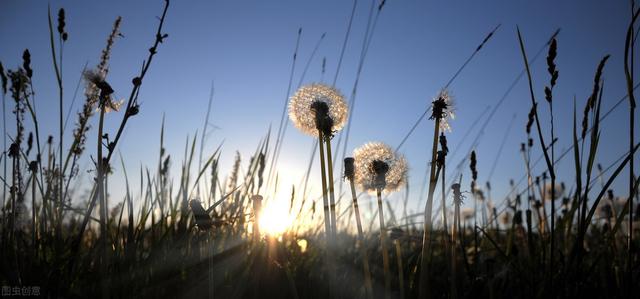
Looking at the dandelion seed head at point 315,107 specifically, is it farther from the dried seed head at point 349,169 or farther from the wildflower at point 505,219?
the wildflower at point 505,219

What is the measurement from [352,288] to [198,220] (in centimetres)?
96

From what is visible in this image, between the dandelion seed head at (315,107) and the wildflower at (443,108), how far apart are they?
1.48ft

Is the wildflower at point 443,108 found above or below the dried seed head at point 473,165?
above

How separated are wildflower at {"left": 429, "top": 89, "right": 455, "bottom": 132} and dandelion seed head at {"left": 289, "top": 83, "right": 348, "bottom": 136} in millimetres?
452

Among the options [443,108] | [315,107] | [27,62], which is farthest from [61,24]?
[443,108]

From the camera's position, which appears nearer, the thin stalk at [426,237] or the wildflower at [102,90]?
the thin stalk at [426,237]

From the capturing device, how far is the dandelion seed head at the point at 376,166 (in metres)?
1.71

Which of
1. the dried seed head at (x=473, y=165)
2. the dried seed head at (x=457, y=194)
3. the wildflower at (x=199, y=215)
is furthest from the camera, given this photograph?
the dried seed head at (x=473, y=165)

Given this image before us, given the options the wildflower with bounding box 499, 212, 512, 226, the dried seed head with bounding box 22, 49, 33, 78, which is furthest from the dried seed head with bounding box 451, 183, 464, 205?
the wildflower with bounding box 499, 212, 512, 226

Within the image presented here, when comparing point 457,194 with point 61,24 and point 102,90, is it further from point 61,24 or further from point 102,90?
point 61,24

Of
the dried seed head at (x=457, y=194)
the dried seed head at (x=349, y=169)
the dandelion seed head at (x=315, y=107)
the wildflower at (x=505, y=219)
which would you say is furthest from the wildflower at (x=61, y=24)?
the wildflower at (x=505, y=219)

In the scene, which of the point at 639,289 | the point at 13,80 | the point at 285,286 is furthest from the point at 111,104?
the point at 639,289

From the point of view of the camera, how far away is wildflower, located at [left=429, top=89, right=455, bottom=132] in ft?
4.37

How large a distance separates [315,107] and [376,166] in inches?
14.7
